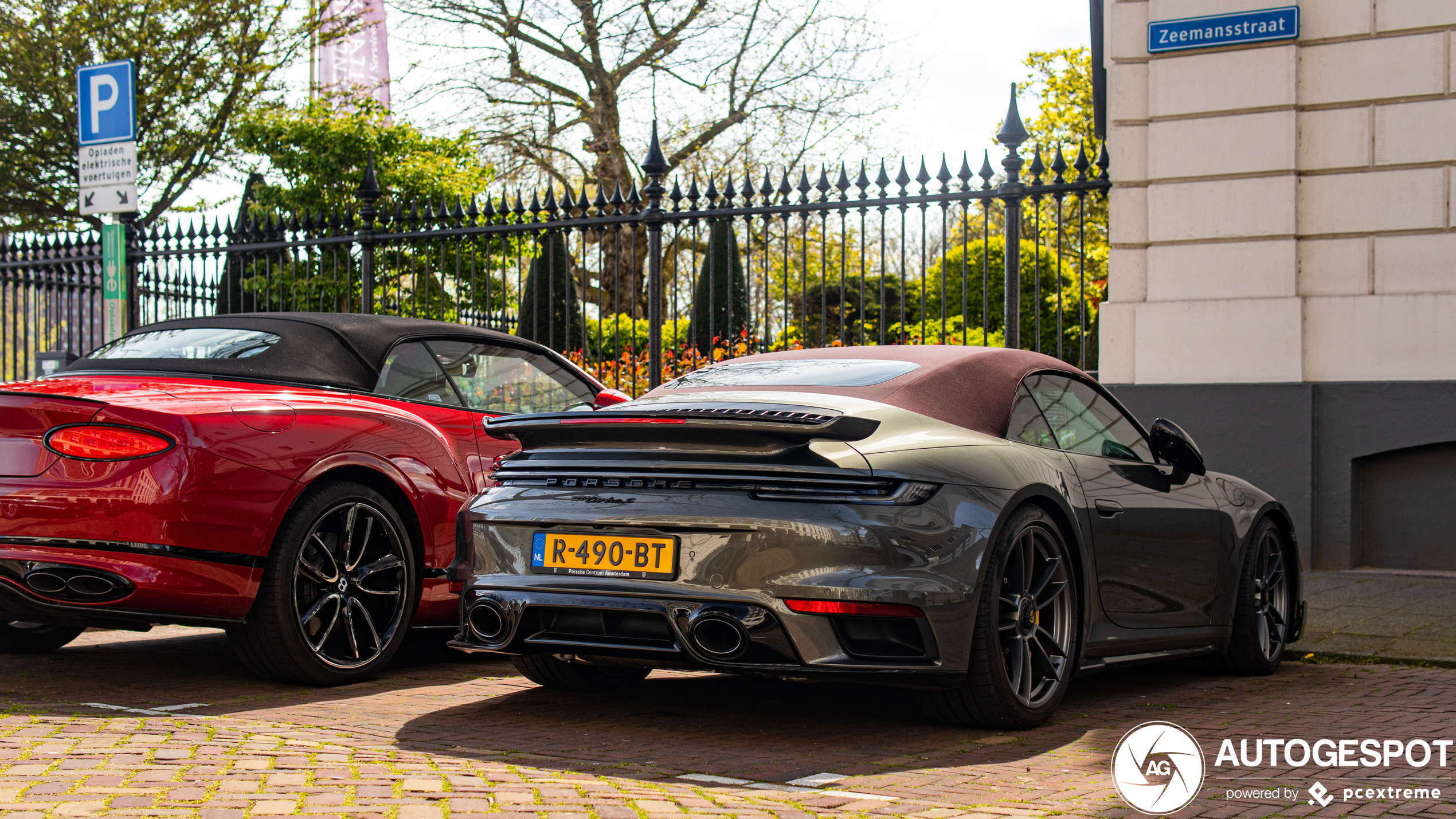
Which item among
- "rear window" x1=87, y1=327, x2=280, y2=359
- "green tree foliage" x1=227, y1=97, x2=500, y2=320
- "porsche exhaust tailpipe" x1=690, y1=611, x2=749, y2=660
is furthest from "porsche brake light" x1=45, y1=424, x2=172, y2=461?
"green tree foliage" x1=227, y1=97, x2=500, y2=320

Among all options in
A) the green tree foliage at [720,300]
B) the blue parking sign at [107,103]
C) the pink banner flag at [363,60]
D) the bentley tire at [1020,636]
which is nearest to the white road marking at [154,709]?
the bentley tire at [1020,636]

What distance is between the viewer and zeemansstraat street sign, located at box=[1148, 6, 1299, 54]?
9070 mm

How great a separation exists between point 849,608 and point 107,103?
752 cm

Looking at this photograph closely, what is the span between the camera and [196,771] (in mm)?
3590

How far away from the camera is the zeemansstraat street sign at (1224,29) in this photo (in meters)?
Answer: 9.07

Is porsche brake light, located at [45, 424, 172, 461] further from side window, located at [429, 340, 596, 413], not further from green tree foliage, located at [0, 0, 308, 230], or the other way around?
green tree foliage, located at [0, 0, 308, 230]

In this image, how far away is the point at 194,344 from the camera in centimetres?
591

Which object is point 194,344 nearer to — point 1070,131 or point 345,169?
point 345,169

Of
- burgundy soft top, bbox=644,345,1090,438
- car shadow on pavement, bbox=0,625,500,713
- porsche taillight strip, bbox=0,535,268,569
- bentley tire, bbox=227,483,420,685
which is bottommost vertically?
car shadow on pavement, bbox=0,625,500,713


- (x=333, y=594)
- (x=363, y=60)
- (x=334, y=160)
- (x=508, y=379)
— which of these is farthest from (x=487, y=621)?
(x=363, y=60)

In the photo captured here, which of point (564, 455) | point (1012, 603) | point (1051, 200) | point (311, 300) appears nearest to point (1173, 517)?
point (1012, 603)

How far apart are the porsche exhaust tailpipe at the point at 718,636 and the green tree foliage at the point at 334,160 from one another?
54.0ft

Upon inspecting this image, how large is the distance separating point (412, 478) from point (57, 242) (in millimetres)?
9610

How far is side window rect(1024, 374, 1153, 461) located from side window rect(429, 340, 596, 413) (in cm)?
209
